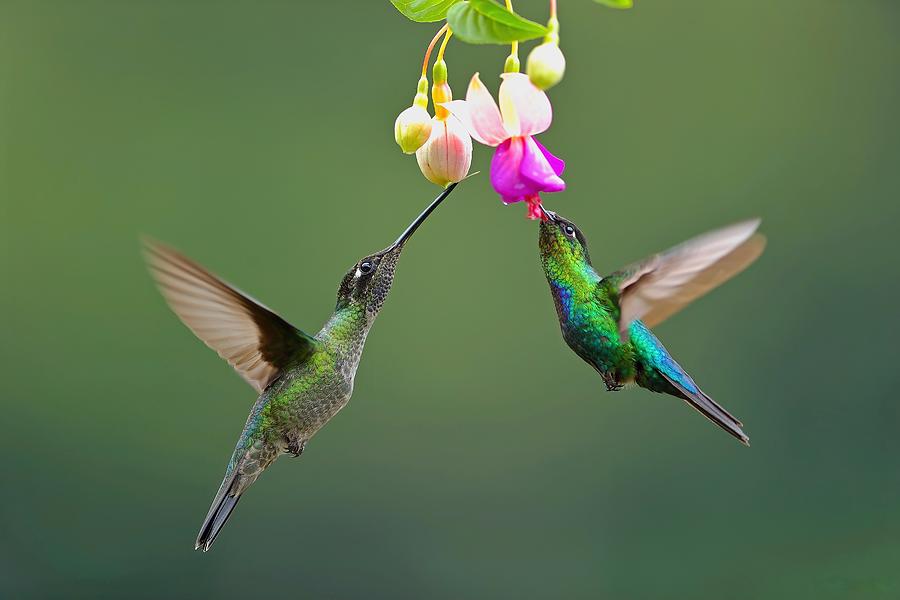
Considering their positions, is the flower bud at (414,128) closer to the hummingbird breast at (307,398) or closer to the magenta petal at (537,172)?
the magenta petal at (537,172)

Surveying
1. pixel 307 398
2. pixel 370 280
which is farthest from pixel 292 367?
pixel 370 280

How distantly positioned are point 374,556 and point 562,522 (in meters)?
0.62

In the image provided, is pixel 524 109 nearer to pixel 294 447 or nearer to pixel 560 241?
pixel 560 241

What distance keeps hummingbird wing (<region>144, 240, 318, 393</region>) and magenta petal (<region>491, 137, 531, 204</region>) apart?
308 millimetres

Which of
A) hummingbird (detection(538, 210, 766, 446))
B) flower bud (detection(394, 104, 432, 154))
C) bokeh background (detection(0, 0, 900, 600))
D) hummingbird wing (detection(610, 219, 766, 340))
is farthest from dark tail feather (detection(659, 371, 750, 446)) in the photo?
bokeh background (detection(0, 0, 900, 600))

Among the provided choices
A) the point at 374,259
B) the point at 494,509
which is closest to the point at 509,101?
the point at 374,259

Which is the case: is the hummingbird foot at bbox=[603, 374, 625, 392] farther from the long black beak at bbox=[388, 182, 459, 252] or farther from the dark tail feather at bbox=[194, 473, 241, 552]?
the dark tail feather at bbox=[194, 473, 241, 552]

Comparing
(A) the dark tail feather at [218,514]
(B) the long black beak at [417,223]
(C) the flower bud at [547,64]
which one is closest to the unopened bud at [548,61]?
(C) the flower bud at [547,64]

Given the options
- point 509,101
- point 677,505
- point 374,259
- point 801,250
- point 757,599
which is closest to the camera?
point 509,101

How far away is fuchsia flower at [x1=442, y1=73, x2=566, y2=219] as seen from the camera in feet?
3.12

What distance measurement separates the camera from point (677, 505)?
3.42 meters

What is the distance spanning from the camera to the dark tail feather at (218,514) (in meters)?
1.20

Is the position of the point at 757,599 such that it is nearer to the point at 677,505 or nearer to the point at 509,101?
the point at 677,505

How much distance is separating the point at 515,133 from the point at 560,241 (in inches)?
7.4
